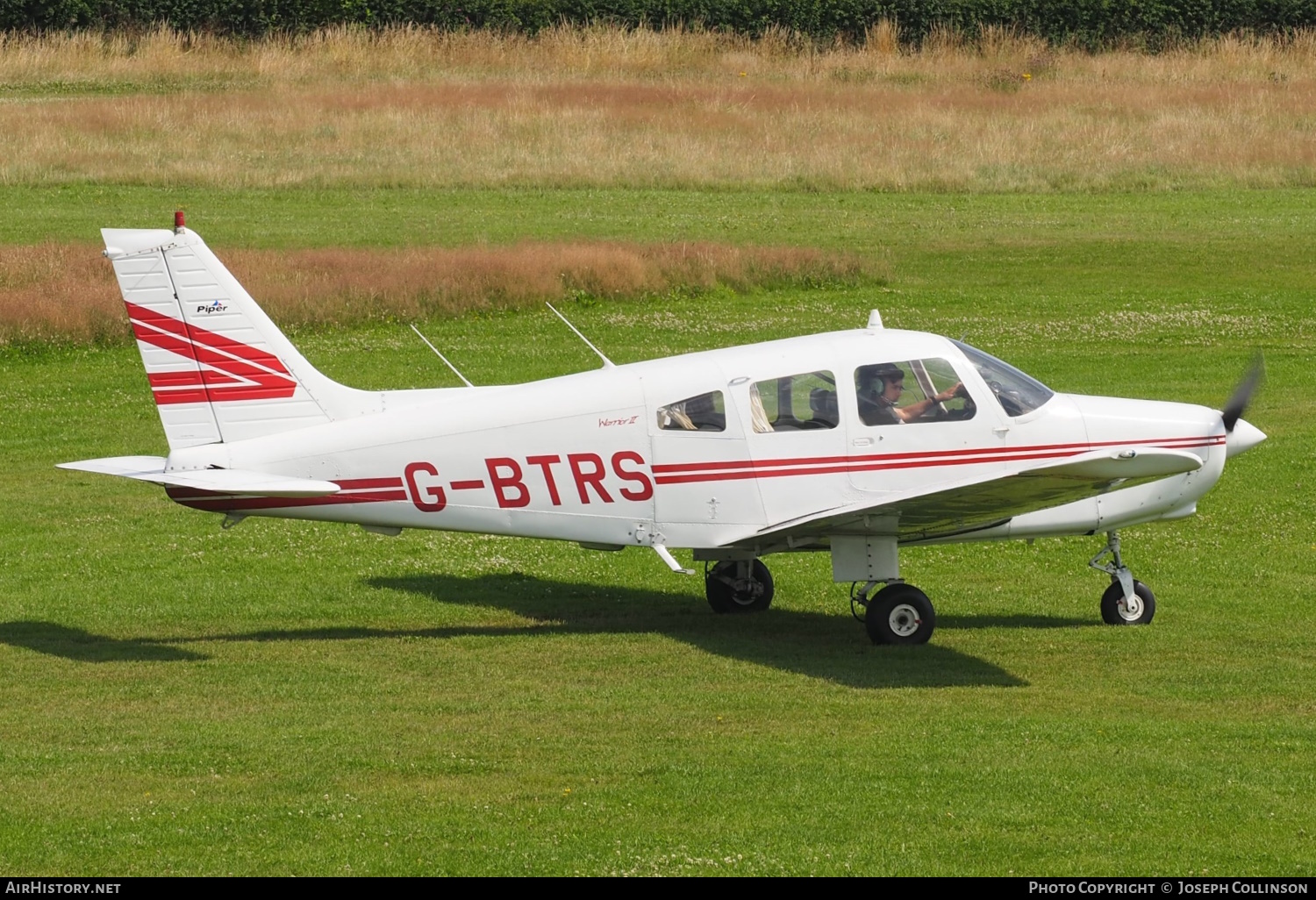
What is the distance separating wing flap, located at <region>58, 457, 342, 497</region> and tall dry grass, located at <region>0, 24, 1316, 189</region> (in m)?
30.6

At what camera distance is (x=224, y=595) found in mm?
14297

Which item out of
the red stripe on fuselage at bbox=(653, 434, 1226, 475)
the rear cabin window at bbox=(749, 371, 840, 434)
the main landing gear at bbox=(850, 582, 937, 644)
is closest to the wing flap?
the red stripe on fuselage at bbox=(653, 434, 1226, 475)

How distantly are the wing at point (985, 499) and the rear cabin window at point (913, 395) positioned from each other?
1.92ft

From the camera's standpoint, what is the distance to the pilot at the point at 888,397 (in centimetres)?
1268

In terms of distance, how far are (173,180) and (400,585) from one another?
1150 inches

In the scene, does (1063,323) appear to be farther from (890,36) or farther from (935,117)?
(890,36)

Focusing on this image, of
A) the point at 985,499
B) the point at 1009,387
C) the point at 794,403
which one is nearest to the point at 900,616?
the point at 985,499

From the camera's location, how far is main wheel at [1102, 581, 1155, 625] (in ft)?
44.1

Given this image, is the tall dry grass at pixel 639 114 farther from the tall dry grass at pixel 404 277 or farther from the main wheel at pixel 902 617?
the main wheel at pixel 902 617

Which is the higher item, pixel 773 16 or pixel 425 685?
pixel 773 16

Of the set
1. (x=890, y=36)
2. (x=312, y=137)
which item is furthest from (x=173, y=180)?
(x=890, y=36)

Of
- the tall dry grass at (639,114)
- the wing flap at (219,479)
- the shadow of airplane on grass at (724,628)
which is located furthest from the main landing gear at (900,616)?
the tall dry grass at (639,114)

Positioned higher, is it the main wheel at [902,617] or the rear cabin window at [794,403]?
the rear cabin window at [794,403]

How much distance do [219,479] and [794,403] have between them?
418 centimetres
